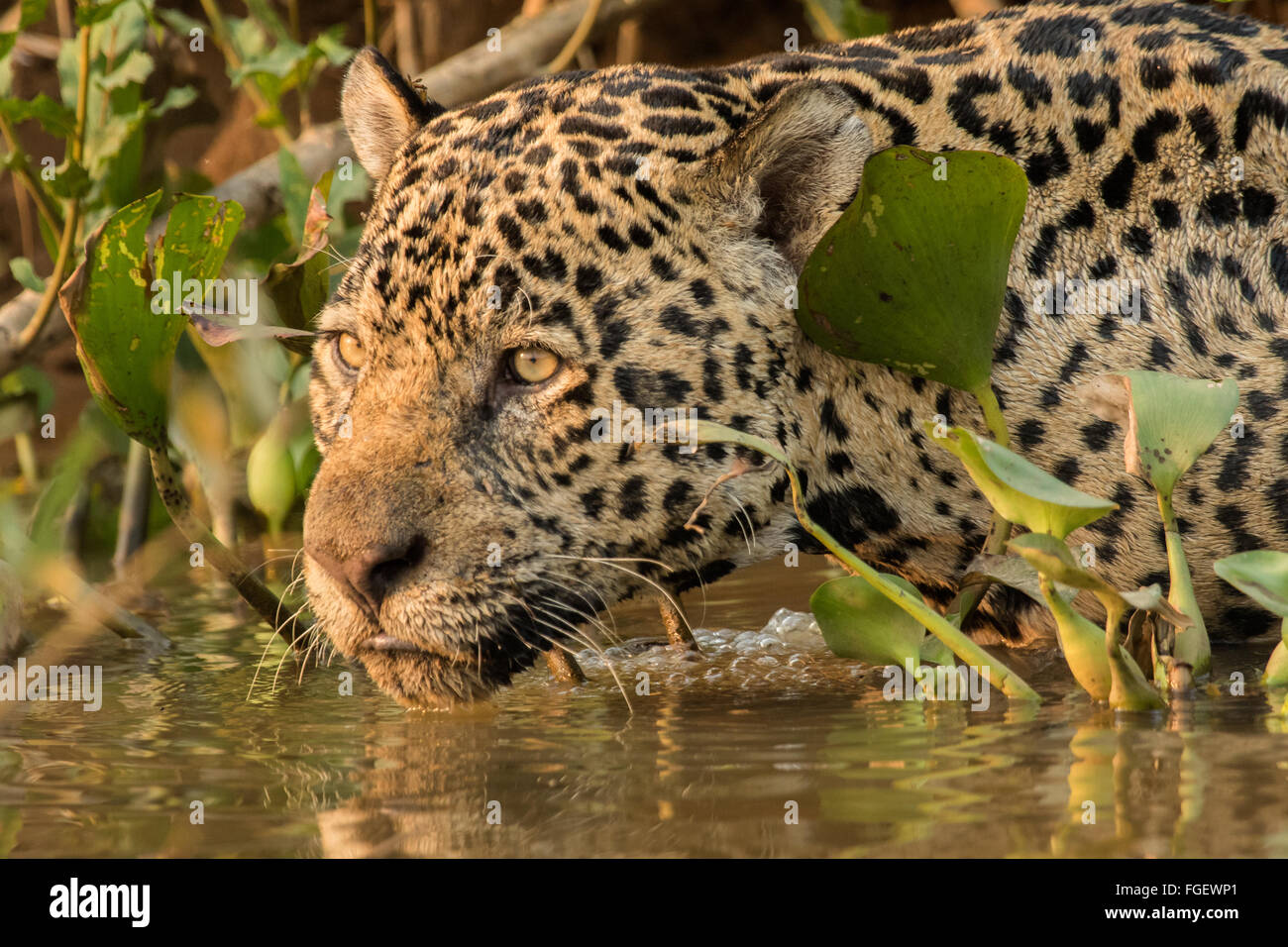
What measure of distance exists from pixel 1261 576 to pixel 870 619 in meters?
1.00

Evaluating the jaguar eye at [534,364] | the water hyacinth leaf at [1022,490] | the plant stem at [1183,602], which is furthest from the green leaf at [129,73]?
the plant stem at [1183,602]

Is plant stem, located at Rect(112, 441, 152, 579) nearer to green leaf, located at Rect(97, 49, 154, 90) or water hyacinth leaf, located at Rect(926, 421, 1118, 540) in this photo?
green leaf, located at Rect(97, 49, 154, 90)

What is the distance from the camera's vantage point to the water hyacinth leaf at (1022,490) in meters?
3.83

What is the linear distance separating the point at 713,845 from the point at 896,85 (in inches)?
106

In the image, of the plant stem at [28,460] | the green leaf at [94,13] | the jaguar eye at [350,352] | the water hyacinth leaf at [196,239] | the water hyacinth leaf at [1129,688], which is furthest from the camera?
the plant stem at [28,460]

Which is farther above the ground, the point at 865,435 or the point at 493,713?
the point at 865,435

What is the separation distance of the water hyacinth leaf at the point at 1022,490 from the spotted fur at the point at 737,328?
25.7 inches

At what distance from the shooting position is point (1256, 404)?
4.80m

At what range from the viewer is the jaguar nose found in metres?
4.19

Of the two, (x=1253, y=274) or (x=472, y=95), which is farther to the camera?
(x=472, y=95)

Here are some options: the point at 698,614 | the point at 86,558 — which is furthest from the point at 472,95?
the point at 698,614

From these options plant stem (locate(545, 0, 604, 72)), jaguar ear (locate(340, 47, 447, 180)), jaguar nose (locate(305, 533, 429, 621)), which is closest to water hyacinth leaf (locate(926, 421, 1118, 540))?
jaguar nose (locate(305, 533, 429, 621))

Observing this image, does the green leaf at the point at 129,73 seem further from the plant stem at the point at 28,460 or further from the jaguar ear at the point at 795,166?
the jaguar ear at the point at 795,166

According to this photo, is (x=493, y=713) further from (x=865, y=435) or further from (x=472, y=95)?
(x=472, y=95)
